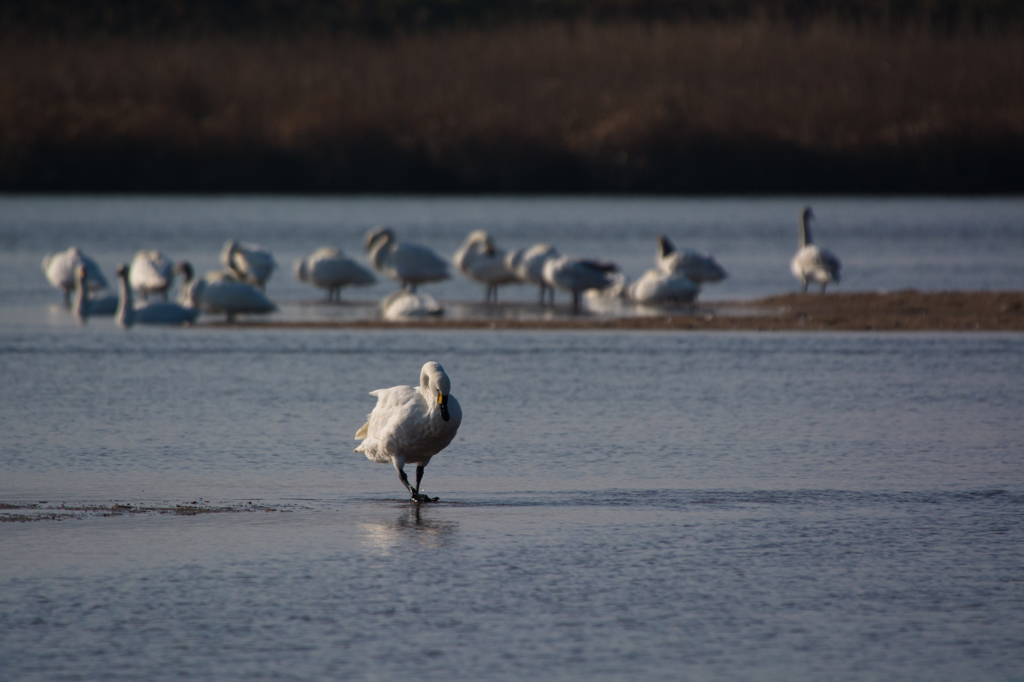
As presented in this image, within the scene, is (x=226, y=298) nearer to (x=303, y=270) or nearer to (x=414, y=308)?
(x=414, y=308)

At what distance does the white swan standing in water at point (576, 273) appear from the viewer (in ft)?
66.7

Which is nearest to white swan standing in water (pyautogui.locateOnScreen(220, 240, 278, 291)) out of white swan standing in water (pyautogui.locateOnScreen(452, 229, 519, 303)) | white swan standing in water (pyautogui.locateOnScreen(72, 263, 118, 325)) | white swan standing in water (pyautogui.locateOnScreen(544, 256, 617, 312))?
white swan standing in water (pyautogui.locateOnScreen(72, 263, 118, 325))

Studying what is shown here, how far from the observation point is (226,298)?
Result: 18.4m

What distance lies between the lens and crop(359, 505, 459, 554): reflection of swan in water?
7.32m

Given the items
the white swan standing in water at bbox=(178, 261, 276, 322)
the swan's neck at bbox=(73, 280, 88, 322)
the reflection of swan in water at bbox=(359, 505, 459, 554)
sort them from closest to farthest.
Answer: the reflection of swan in water at bbox=(359, 505, 459, 554) → the white swan standing in water at bbox=(178, 261, 276, 322) → the swan's neck at bbox=(73, 280, 88, 322)

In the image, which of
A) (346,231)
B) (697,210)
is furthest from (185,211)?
(697,210)

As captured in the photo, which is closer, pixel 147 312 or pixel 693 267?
pixel 147 312

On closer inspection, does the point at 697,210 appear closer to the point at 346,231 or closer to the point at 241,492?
the point at 346,231

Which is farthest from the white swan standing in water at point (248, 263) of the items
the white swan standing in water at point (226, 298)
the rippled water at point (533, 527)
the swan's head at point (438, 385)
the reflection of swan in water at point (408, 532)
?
the reflection of swan in water at point (408, 532)

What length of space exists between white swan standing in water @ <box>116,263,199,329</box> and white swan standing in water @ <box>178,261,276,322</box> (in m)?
0.40

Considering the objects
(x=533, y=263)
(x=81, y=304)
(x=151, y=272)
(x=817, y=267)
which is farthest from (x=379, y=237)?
(x=817, y=267)

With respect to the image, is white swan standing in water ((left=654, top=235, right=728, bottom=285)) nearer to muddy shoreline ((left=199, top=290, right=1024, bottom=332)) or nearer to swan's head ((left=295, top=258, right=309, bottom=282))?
muddy shoreline ((left=199, top=290, right=1024, bottom=332))

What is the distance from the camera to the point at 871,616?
6.13 metres

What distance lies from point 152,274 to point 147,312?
123 inches
